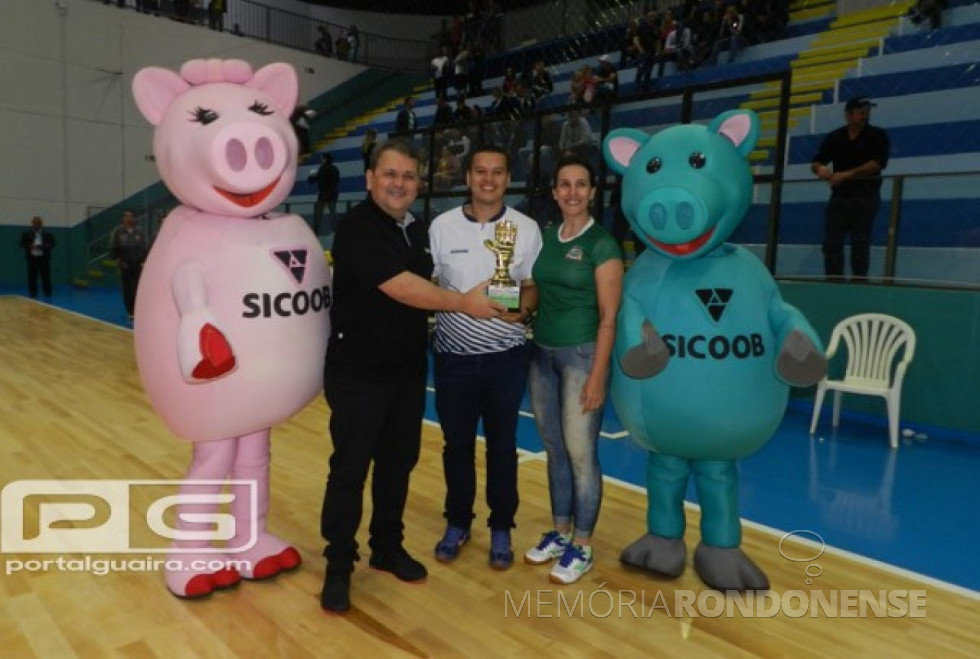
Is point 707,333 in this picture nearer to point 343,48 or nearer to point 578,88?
point 578,88

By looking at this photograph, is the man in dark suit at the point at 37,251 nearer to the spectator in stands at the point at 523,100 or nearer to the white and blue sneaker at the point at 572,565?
the spectator in stands at the point at 523,100

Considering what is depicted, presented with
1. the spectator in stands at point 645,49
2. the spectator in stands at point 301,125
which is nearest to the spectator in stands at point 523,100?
the spectator in stands at point 645,49

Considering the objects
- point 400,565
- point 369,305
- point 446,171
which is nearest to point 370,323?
point 369,305

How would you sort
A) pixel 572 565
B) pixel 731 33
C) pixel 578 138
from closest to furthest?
pixel 572 565, pixel 578 138, pixel 731 33

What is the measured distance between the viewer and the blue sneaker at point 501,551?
9.16 ft

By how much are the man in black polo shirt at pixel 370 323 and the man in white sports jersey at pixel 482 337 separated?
0.46ft

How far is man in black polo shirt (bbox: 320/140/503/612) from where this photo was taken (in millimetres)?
2355

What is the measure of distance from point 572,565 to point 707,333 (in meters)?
0.94

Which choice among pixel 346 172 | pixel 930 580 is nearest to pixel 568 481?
A: pixel 930 580

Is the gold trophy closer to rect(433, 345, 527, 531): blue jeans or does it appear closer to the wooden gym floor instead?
rect(433, 345, 527, 531): blue jeans

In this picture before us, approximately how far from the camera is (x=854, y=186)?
5324 millimetres

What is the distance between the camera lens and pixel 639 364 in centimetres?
247

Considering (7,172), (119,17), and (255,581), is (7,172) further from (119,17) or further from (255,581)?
(255,581)

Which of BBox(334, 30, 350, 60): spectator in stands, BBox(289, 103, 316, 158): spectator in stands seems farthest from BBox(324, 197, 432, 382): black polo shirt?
BBox(334, 30, 350, 60): spectator in stands
